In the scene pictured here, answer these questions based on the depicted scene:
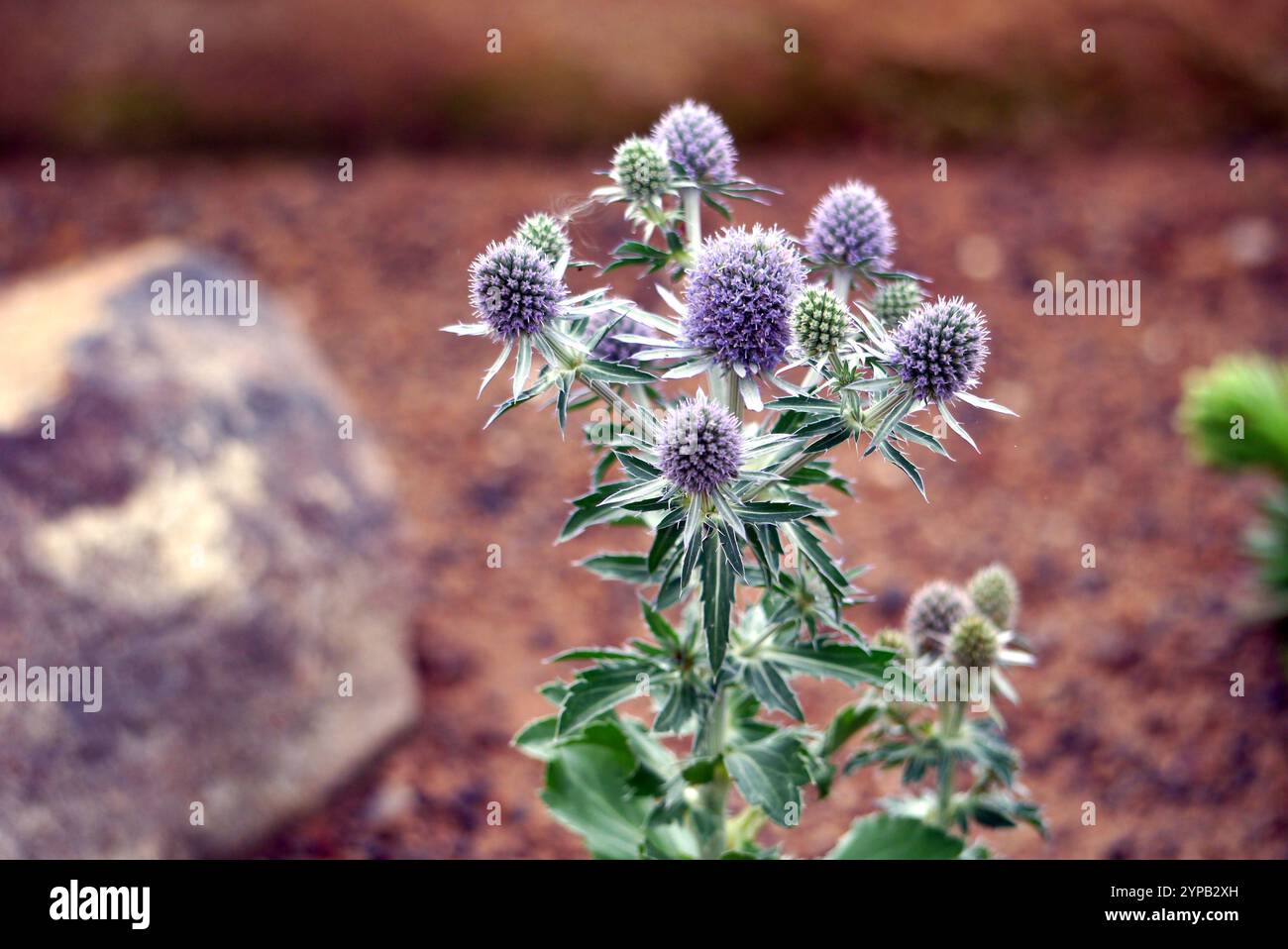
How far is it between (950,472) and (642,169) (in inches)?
138

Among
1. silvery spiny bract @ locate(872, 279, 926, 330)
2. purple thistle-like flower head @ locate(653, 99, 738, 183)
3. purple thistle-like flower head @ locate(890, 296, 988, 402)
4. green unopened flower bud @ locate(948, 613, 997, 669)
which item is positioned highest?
purple thistle-like flower head @ locate(653, 99, 738, 183)

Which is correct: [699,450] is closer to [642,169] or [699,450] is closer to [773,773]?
[642,169]

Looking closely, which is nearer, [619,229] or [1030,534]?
[1030,534]

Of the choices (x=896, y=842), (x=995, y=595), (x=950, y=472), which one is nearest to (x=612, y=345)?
(x=995, y=595)

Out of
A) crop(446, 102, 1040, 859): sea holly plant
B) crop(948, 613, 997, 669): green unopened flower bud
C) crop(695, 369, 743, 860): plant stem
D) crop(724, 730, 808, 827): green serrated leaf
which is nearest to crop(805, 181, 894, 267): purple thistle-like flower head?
crop(446, 102, 1040, 859): sea holly plant

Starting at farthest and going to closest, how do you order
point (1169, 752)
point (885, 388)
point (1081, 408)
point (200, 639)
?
point (1081, 408) → point (1169, 752) → point (200, 639) → point (885, 388)

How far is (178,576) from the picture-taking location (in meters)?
3.41

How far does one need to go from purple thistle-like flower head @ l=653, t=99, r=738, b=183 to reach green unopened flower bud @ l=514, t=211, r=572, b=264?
0.25 m

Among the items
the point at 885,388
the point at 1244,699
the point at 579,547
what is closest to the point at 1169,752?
the point at 1244,699

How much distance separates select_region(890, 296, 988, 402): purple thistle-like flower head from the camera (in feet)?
5.94

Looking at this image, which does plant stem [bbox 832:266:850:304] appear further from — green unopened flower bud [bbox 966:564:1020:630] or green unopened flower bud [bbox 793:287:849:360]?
green unopened flower bud [bbox 966:564:1020:630]

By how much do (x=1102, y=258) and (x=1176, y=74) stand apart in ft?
4.46

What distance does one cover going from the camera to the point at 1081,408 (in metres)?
5.49

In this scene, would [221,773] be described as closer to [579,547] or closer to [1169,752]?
[579,547]
